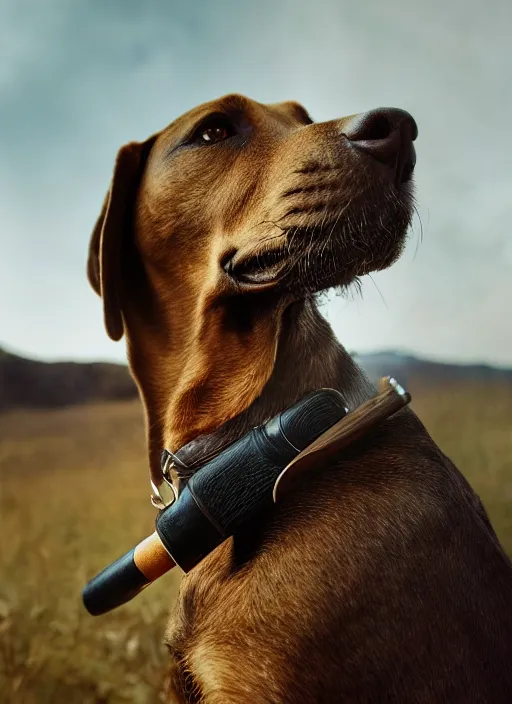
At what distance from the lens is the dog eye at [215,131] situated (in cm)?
102

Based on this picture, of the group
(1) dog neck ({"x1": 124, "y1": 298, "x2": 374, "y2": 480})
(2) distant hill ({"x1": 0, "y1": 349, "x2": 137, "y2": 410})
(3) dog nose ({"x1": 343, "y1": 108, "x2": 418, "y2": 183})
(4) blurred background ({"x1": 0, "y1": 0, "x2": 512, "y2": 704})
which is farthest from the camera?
(2) distant hill ({"x1": 0, "y1": 349, "x2": 137, "y2": 410})

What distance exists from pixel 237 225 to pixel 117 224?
26 centimetres

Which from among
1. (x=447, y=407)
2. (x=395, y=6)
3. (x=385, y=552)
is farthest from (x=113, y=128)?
(x=385, y=552)

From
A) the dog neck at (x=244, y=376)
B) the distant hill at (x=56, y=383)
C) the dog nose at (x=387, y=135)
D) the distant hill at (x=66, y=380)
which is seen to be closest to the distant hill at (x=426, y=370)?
the distant hill at (x=66, y=380)

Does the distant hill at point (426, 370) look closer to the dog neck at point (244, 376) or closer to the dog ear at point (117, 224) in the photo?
the dog neck at point (244, 376)

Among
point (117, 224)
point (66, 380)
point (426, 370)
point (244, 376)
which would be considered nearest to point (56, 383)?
point (66, 380)

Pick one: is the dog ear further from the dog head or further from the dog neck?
Answer: the dog neck

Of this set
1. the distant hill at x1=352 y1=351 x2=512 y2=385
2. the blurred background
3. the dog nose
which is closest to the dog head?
the dog nose

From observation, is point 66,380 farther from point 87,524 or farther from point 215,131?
point 215,131

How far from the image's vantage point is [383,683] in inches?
26.2

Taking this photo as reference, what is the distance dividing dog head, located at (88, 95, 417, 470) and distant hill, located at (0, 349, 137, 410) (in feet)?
0.94

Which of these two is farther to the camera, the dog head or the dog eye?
the dog eye

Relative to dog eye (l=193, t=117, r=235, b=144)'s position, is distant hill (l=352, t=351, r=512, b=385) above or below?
below

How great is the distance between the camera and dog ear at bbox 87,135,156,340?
1.04 meters
